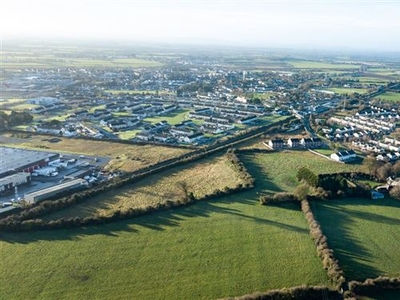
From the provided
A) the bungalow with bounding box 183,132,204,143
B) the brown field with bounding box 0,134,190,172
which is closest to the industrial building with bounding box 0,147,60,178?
the brown field with bounding box 0,134,190,172

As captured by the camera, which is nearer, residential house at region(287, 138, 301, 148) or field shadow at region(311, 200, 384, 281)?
field shadow at region(311, 200, 384, 281)

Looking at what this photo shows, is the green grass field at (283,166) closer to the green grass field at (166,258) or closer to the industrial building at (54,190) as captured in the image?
the green grass field at (166,258)

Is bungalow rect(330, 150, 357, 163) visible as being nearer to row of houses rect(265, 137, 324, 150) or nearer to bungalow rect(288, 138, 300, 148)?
row of houses rect(265, 137, 324, 150)

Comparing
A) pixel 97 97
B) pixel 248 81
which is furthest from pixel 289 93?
pixel 97 97

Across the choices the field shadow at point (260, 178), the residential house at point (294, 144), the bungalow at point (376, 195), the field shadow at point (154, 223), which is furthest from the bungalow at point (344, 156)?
the field shadow at point (154, 223)

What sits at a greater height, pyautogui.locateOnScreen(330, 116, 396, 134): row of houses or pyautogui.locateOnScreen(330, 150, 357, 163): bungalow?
pyautogui.locateOnScreen(330, 150, 357, 163): bungalow

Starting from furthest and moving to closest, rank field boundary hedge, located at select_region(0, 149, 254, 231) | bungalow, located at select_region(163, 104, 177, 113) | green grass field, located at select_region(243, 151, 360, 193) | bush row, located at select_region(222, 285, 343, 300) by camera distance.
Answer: bungalow, located at select_region(163, 104, 177, 113) < green grass field, located at select_region(243, 151, 360, 193) < field boundary hedge, located at select_region(0, 149, 254, 231) < bush row, located at select_region(222, 285, 343, 300)

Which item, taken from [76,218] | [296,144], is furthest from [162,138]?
[76,218]
